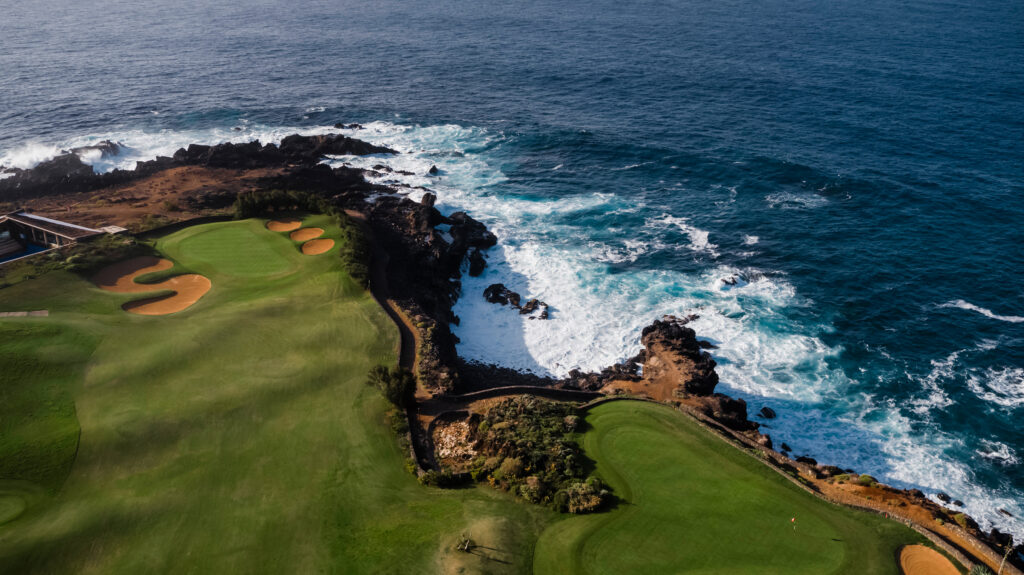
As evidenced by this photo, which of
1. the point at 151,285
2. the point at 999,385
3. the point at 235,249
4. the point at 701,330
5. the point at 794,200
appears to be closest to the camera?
the point at 999,385

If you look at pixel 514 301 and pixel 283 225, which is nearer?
pixel 514 301

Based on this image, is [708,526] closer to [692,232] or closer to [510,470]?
[510,470]

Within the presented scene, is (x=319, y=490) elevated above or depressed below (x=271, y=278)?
below

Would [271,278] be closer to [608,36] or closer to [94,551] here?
[94,551]

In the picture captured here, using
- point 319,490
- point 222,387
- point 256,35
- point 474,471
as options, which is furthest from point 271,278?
point 256,35

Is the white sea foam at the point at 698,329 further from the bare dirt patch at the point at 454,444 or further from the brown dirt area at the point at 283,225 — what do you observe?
the brown dirt area at the point at 283,225

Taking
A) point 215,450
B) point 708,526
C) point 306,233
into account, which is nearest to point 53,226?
point 306,233
